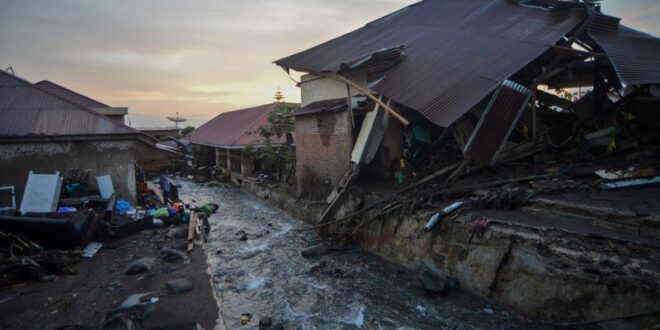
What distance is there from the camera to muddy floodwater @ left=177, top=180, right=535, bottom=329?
239 inches

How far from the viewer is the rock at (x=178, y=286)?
573 cm

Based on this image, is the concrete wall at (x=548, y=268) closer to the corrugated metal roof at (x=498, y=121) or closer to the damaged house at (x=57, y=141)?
the corrugated metal roof at (x=498, y=121)

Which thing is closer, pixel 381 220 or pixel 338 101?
pixel 381 220

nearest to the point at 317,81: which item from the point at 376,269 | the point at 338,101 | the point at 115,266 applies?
the point at 338,101

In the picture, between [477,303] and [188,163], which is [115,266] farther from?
[188,163]

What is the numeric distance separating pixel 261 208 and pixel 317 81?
246 inches

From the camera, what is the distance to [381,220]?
9117mm

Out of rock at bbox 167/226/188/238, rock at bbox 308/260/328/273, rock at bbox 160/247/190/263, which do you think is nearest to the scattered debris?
rock at bbox 308/260/328/273

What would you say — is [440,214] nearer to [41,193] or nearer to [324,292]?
[324,292]

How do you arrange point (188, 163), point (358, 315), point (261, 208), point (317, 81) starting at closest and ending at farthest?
point (358, 315) < point (317, 81) < point (261, 208) < point (188, 163)

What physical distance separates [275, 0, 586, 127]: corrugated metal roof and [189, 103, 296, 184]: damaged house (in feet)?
25.2

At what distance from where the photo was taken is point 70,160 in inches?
368

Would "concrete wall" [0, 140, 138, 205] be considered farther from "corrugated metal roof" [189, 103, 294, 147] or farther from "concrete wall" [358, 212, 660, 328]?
"corrugated metal roof" [189, 103, 294, 147]

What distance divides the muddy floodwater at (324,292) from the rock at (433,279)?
0.17 metres
